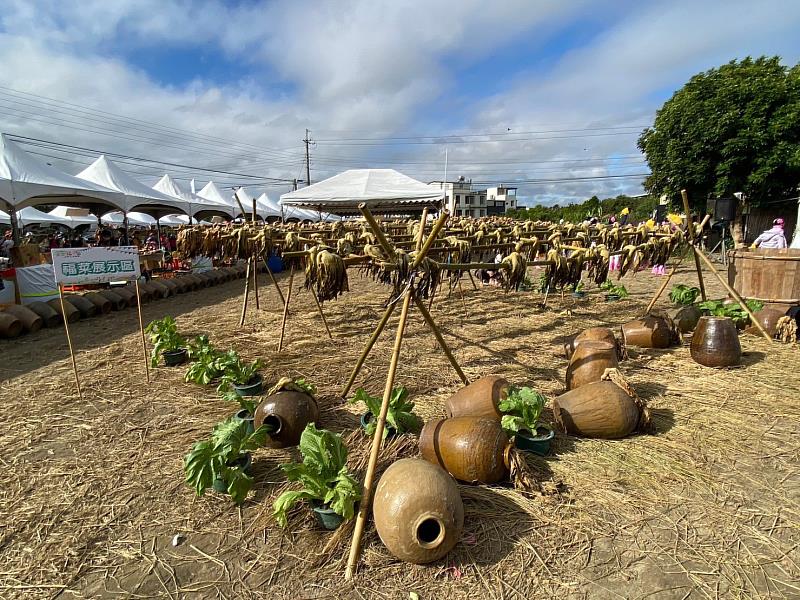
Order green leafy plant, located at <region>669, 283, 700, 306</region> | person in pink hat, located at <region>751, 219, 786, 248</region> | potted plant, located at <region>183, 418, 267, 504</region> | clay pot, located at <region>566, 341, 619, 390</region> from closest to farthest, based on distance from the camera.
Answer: potted plant, located at <region>183, 418, 267, 504</region>, clay pot, located at <region>566, 341, 619, 390</region>, green leafy plant, located at <region>669, 283, 700, 306</region>, person in pink hat, located at <region>751, 219, 786, 248</region>

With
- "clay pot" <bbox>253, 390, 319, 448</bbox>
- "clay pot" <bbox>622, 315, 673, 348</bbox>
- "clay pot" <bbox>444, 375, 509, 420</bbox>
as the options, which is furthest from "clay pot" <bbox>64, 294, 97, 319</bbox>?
"clay pot" <bbox>622, 315, 673, 348</bbox>

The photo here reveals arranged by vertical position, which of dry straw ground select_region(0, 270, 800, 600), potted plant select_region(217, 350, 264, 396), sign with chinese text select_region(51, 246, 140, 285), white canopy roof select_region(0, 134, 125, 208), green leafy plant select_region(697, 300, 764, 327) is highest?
white canopy roof select_region(0, 134, 125, 208)

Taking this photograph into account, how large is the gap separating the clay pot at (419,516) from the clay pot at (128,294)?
30.6 ft

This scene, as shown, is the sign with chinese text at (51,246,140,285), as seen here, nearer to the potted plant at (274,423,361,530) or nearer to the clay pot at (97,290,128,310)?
the potted plant at (274,423,361,530)

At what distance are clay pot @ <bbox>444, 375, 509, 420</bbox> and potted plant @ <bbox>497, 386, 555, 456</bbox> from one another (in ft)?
0.18

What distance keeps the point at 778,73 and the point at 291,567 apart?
2015 cm

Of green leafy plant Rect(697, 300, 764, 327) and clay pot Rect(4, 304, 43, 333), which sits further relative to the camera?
clay pot Rect(4, 304, 43, 333)

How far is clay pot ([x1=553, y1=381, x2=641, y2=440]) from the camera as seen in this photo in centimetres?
344

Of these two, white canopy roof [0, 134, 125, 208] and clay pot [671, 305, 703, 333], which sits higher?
white canopy roof [0, 134, 125, 208]

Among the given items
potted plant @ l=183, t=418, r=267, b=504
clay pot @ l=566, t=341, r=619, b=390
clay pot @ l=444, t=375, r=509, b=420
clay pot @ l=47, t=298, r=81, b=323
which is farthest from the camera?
clay pot @ l=47, t=298, r=81, b=323

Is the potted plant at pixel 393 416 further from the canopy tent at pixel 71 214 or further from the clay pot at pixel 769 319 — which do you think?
the canopy tent at pixel 71 214

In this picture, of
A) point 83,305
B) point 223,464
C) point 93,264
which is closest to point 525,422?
point 223,464

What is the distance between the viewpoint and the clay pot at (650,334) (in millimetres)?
5762

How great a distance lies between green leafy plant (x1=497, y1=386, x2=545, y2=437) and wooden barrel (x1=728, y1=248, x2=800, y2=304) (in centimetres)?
556
